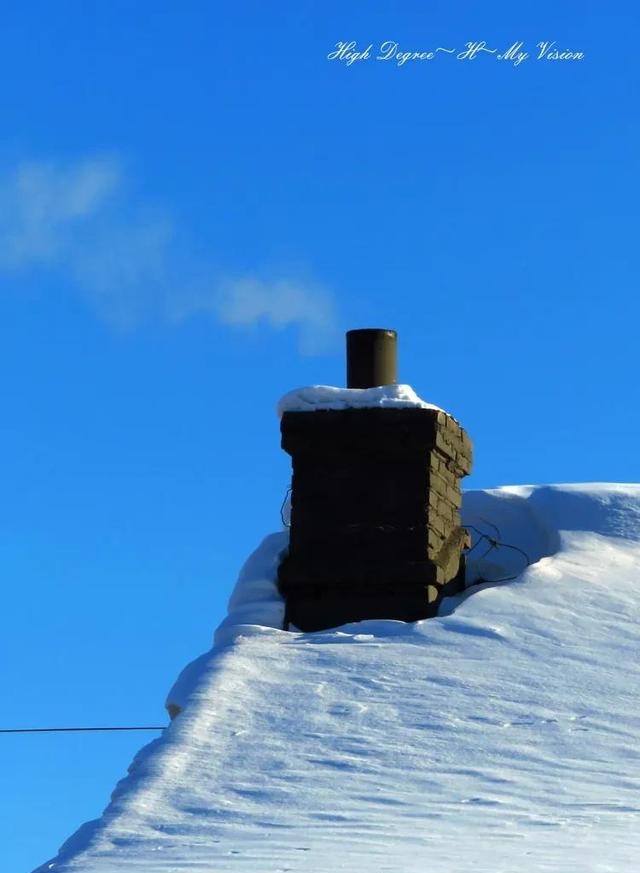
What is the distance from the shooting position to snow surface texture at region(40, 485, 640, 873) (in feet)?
18.4

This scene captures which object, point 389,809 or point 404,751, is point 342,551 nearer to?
point 404,751

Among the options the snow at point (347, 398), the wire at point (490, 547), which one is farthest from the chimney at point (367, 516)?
the wire at point (490, 547)

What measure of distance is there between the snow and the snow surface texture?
751mm

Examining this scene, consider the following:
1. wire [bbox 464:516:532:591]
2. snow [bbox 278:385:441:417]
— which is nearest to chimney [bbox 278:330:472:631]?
snow [bbox 278:385:441:417]

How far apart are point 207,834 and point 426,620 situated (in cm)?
215

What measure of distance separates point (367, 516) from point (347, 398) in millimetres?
584

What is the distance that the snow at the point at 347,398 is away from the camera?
27.0 ft

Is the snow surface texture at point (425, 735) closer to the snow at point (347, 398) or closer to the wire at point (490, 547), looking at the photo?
the wire at point (490, 547)

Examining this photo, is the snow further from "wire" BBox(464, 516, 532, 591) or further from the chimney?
"wire" BBox(464, 516, 532, 591)

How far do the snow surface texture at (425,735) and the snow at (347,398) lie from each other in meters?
0.75

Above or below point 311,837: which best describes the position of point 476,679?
above

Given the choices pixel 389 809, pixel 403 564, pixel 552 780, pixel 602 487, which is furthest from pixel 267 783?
pixel 602 487

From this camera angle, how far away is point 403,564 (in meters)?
8.00

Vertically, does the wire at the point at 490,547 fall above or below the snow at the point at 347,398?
below
